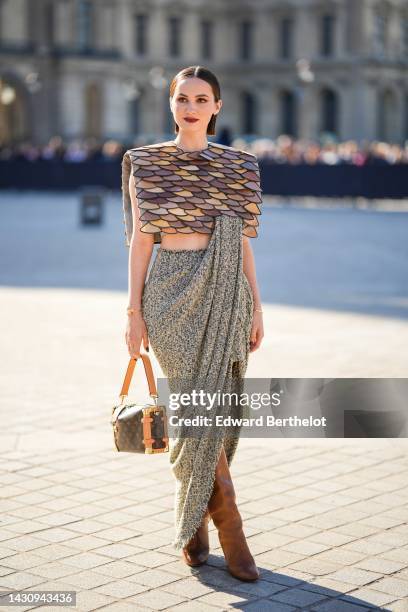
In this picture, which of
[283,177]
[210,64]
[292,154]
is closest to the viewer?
[283,177]

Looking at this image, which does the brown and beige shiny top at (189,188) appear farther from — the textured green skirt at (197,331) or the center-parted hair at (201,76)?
the center-parted hair at (201,76)

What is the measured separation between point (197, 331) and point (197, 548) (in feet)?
2.63

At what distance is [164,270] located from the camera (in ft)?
15.2

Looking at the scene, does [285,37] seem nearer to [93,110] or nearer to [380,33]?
[380,33]

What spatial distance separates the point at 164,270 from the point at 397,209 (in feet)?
80.6

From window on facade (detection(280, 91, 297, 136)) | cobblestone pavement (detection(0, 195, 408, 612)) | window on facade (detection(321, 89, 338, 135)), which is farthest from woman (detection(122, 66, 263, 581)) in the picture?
window on facade (detection(280, 91, 297, 136))

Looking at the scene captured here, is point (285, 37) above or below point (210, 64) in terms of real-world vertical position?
above

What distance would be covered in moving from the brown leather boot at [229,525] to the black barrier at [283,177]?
82.5ft

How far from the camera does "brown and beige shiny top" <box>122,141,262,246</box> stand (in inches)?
181

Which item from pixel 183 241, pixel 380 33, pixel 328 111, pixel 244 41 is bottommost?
pixel 183 241

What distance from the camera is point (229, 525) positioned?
4.64m

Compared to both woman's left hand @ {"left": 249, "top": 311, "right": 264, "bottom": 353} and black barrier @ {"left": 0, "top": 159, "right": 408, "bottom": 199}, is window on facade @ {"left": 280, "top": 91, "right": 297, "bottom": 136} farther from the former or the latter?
woman's left hand @ {"left": 249, "top": 311, "right": 264, "bottom": 353}

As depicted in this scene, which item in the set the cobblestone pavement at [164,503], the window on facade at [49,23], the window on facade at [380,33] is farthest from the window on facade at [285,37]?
the cobblestone pavement at [164,503]

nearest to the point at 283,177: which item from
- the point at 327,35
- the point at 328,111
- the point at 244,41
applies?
the point at 328,111
